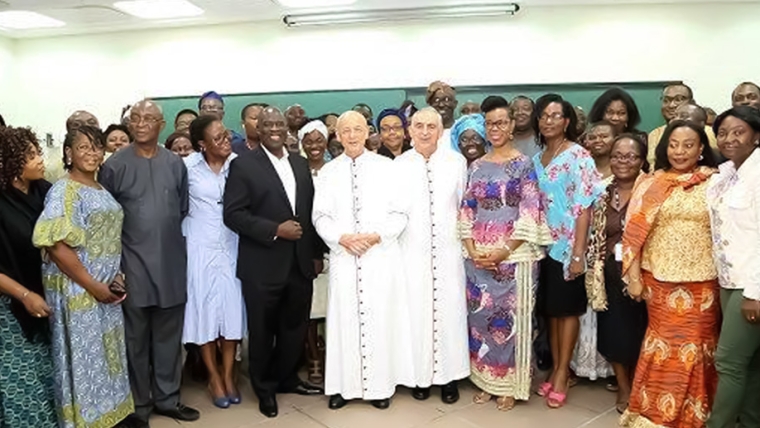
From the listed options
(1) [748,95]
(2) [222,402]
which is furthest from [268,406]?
(1) [748,95]

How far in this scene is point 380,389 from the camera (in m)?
3.26

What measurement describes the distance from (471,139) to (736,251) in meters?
1.59

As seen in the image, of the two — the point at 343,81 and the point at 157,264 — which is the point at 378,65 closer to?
the point at 343,81

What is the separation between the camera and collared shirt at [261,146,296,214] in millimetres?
3184

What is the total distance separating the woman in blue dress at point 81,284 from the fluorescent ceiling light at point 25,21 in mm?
5477

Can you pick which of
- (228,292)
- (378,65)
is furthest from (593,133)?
(378,65)

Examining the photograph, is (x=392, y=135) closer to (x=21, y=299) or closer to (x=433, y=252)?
(x=433, y=252)

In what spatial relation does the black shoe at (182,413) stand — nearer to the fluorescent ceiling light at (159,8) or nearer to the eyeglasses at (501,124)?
the eyeglasses at (501,124)

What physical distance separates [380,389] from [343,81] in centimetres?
518

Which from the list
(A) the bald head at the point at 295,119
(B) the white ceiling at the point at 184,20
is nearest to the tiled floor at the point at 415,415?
(A) the bald head at the point at 295,119

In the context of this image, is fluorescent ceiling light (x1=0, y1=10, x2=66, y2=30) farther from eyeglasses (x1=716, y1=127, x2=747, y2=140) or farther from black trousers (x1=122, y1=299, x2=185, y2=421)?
eyeglasses (x1=716, y1=127, x2=747, y2=140)

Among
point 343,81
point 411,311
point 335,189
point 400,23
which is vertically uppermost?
point 400,23

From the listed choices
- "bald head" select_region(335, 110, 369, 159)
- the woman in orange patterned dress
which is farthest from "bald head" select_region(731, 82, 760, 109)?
"bald head" select_region(335, 110, 369, 159)

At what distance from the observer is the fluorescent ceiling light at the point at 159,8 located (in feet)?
21.4
